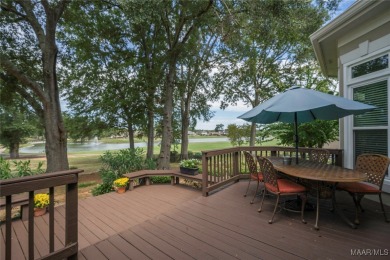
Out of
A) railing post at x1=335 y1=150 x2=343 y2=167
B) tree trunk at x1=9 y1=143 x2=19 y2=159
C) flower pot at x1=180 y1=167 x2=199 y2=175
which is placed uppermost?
railing post at x1=335 y1=150 x2=343 y2=167

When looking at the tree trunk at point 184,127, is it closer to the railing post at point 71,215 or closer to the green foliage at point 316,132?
the green foliage at point 316,132

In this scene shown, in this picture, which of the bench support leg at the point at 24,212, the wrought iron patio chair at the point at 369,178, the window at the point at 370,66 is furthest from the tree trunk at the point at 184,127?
the wrought iron patio chair at the point at 369,178

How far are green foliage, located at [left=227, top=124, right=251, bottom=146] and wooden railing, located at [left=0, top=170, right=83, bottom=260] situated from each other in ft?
40.1

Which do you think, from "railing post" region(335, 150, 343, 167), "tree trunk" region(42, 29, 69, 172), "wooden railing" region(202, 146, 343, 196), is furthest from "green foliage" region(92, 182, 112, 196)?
"railing post" region(335, 150, 343, 167)

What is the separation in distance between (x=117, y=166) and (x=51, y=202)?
405 centimetres

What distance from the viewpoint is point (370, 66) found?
357cm

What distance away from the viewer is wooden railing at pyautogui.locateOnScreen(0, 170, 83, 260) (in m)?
1.66

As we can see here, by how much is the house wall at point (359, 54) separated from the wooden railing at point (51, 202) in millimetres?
4673

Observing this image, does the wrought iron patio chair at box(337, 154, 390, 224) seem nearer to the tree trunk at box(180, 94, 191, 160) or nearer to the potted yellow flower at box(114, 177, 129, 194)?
the potted yellow flower at box(114, 177, 129, 194)

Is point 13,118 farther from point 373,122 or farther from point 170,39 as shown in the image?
point 373,122

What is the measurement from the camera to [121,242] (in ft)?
8.06

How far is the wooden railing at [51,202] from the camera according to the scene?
5.46 feet

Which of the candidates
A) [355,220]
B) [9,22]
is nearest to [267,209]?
[355,220]

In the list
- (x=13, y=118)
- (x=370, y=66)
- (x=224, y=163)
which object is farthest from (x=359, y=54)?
(x=13, y=118)
